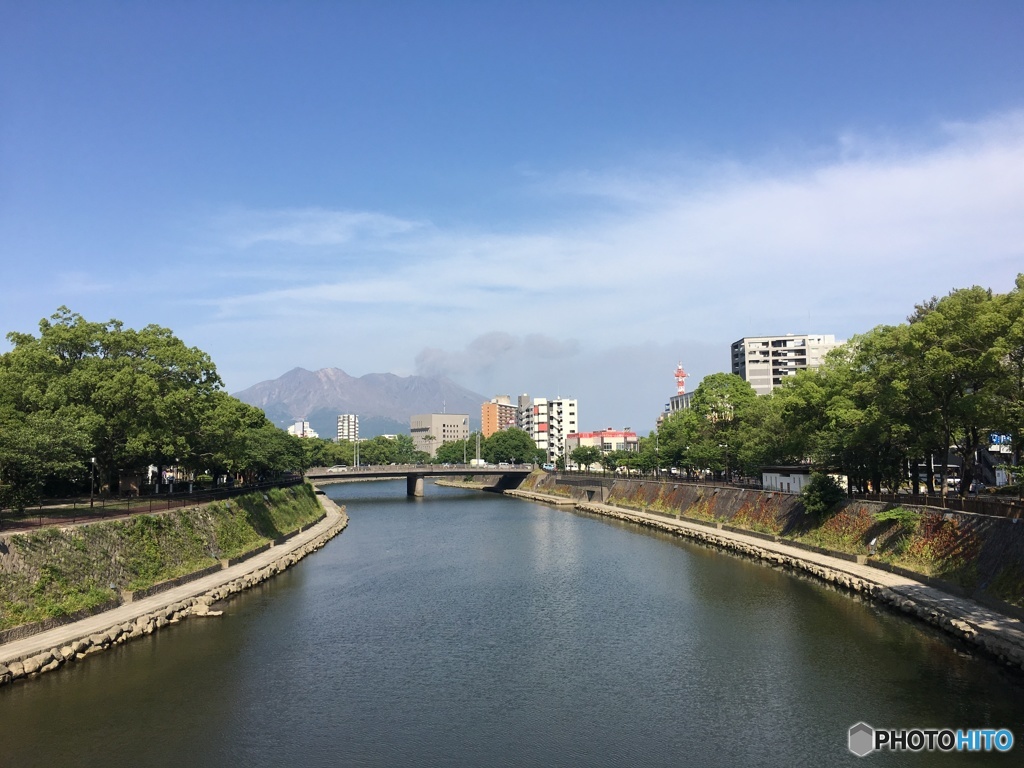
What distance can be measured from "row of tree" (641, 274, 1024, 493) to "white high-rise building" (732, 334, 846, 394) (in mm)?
95505

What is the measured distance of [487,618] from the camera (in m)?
42.0

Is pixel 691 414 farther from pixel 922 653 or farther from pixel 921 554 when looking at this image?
pixel 922 653

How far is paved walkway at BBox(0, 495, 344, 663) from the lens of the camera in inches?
1199

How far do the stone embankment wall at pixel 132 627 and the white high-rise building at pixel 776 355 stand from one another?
137646 millimetres

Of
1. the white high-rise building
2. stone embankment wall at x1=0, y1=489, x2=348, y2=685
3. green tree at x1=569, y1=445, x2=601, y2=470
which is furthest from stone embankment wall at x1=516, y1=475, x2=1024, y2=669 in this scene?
the white high-rise building

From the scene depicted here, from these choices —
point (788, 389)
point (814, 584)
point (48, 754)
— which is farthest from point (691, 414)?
point (48, 754)

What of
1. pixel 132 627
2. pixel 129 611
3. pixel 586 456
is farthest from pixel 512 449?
pixel 132 627

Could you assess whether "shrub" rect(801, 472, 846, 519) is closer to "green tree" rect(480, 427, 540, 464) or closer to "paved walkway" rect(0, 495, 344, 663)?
"paved walkway" rect(0, 495, 344, 663)

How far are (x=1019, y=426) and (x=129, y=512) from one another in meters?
50.2

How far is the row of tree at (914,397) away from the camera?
41.1 metres

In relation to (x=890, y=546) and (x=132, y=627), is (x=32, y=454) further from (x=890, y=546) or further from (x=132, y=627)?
(x=890, y=546)

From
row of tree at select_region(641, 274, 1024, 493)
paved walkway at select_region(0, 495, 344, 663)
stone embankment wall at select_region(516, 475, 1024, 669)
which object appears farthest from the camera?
row of tree at select_region(641, 274, 1024, 493)

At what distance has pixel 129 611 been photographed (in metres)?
37.6

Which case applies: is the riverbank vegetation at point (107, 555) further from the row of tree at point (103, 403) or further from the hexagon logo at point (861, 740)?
the hexagon logo at point (861, 740)
